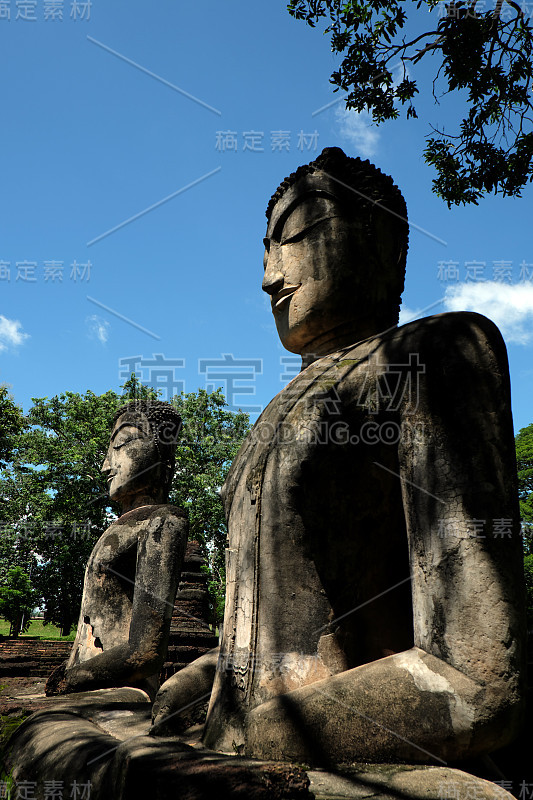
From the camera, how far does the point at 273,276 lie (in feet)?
9.79

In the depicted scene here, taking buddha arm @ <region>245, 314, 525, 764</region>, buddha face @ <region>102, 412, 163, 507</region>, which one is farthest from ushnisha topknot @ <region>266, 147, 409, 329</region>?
buddha face @ <region>102, 412, 163, 507</region>

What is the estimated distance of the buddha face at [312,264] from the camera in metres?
2.81

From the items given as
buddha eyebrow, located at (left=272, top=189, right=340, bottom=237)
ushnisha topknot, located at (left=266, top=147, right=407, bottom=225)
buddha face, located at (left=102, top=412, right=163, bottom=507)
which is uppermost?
ushnisha topknot, located at (left=266, top=147, right=407, bottom=225)

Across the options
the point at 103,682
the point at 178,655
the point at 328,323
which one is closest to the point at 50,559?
the point at 178,655

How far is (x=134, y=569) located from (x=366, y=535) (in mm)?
3461

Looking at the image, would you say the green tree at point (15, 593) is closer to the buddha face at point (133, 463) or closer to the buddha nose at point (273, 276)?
the buddha face at point (133, 463)

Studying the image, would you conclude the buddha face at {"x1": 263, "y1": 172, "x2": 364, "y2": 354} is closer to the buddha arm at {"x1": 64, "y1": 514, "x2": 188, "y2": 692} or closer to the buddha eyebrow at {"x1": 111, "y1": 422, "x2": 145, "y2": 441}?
the buddha arm at {"x1": 64, "y1": 514, "x2": 188, "y2": 692}

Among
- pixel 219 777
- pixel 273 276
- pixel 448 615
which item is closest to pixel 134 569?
pixel 273 276

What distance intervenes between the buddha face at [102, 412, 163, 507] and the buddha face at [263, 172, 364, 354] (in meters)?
3.15

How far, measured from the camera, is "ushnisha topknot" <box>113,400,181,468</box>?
6.00 metres

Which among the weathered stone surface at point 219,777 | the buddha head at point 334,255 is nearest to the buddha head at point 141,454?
the buddha head at point 334,255

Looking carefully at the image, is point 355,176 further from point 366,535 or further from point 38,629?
point 38,629

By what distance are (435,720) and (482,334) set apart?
1229 mm

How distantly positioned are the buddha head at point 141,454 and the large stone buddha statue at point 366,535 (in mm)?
3189
